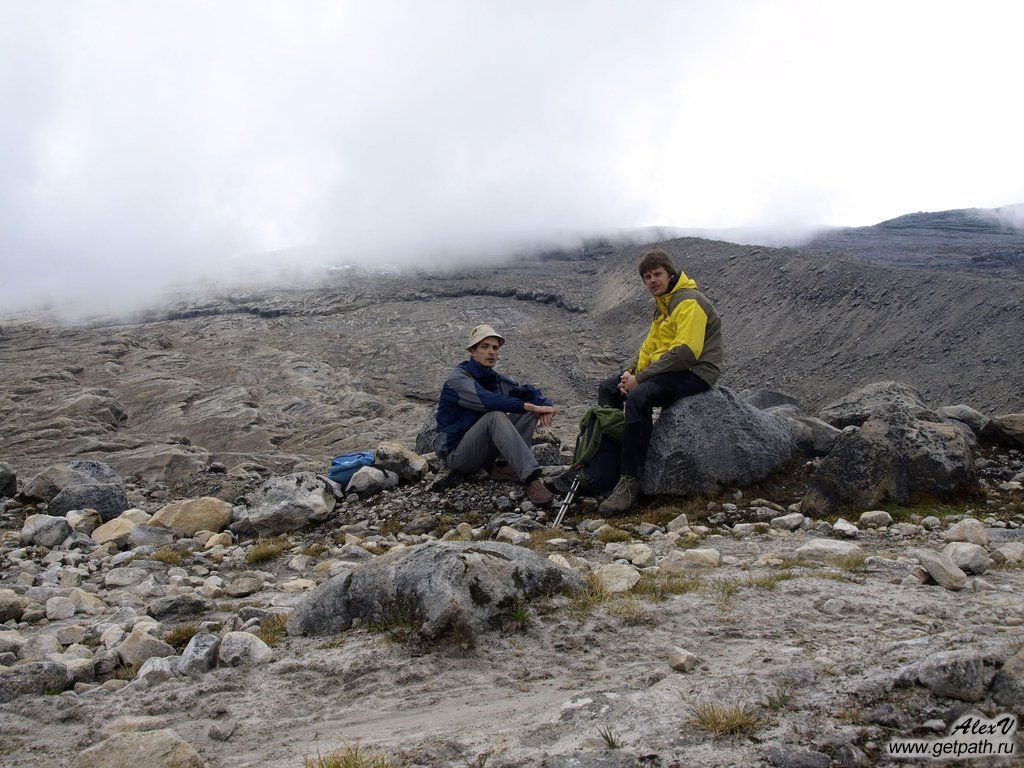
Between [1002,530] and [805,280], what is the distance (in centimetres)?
2008

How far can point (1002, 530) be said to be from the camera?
6281 mm

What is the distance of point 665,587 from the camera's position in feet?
14.9

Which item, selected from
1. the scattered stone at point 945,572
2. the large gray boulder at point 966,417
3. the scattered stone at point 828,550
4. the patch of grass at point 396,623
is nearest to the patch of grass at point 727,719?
the patch of grass at point 396,623

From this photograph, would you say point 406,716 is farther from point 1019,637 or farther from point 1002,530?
point 1002,530

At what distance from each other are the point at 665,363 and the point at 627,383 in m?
0.47

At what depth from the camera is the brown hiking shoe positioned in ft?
26.3

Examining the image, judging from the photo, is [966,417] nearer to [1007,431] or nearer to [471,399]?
[1007,431]

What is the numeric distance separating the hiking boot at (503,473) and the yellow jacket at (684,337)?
2.01 meters

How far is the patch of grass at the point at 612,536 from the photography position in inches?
264

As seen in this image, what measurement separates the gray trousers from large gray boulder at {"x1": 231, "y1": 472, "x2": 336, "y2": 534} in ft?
5.35

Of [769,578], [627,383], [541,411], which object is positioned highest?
[627,383]

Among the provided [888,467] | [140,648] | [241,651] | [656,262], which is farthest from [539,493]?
[140,648]

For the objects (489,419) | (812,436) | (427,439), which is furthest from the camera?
(427,439)

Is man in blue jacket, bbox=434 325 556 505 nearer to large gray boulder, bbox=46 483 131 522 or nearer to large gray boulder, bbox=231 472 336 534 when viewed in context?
large gray boulder, bbox=231 472 336 534
